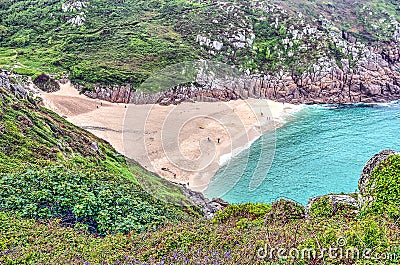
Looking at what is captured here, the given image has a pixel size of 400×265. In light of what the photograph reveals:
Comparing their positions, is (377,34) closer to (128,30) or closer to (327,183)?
(128,30)

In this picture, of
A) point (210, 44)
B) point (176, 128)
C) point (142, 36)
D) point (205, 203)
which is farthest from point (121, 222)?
point (142, 36)

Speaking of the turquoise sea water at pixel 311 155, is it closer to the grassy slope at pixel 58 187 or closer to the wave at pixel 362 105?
the wave at pixel 362 105

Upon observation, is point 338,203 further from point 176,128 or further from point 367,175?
point 176,128

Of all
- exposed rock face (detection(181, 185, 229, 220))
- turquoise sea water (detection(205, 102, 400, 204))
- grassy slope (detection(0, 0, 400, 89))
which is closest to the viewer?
exposed rock face (detection(181, 185, 229, 220))

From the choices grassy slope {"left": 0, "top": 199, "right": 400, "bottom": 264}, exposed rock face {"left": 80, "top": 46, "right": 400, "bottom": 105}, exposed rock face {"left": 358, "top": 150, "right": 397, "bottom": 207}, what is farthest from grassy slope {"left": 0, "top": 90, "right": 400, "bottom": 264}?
exposed rock face {"left": 80, "top": 46, "right": 400, "bottom": 105}

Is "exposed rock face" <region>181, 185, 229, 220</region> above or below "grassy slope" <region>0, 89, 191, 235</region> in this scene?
below

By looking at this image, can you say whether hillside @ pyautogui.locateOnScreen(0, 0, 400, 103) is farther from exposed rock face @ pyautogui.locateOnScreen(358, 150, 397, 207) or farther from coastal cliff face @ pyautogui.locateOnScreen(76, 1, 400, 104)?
exposed rock face @ pyautogui.locateOnScreen(358, 150, 397, 207)

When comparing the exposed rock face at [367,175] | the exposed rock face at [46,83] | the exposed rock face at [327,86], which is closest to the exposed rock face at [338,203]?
the exposed rock face at [367,175]
